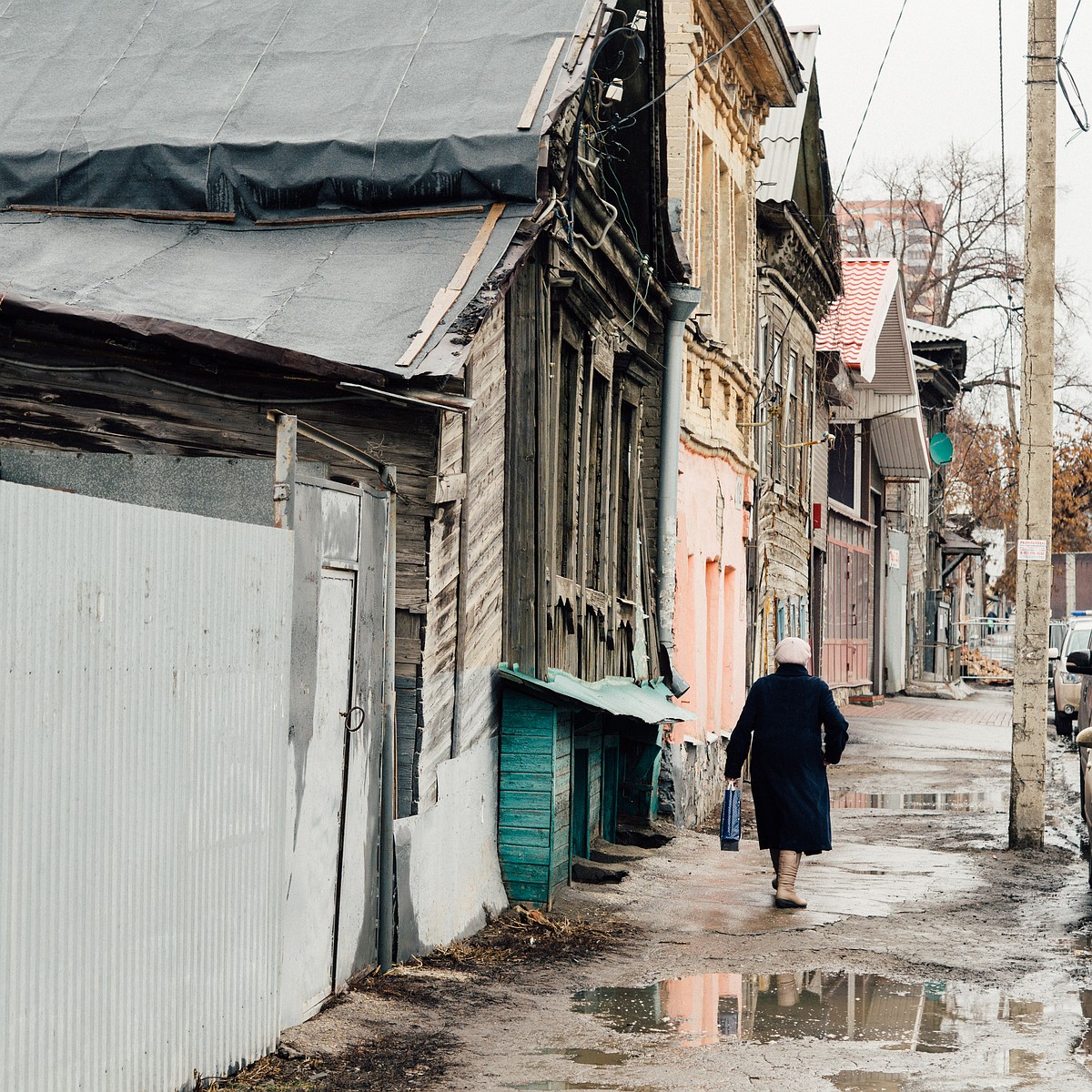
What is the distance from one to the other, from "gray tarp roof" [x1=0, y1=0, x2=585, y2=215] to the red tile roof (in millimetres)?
16811

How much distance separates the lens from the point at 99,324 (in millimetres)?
6988

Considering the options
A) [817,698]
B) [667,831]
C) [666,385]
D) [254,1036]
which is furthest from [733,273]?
[254,1036]

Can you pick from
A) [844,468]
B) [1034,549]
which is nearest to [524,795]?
[1034,549]

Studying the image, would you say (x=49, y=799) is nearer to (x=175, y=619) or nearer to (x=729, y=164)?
(x=175, y=619)

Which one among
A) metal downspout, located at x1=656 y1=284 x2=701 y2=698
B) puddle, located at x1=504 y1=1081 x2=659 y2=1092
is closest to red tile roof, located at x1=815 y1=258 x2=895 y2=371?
metal downspout, located at x1=656 y1=284 x2=701 y2=698

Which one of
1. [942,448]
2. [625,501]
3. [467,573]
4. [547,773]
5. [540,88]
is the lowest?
[547,773]

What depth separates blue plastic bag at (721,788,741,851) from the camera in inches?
435

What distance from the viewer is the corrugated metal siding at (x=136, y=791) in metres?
4.51

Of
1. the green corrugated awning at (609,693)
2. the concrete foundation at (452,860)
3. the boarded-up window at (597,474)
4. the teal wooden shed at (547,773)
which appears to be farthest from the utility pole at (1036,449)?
the concrete foundation at (452,860)

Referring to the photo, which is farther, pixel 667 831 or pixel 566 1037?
pixel 667 831

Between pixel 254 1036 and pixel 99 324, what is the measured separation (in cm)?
305

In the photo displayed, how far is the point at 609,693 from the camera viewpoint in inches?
446

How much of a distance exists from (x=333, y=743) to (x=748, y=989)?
2531mm

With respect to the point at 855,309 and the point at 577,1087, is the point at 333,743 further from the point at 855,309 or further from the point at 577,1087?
the point at 855,309
